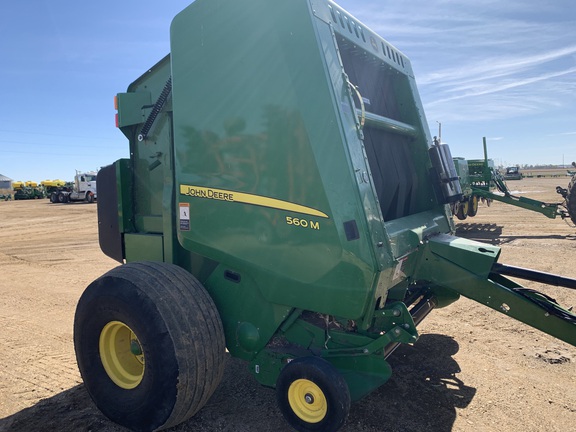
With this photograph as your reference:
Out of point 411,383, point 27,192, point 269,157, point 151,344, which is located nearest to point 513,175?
point 27,192

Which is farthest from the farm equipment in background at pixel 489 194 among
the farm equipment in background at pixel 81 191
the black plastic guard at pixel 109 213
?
the farm equipment in background at pixel 81 191

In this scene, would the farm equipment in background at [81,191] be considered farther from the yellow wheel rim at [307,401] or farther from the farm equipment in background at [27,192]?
the yellow wheel rim at [307,401]

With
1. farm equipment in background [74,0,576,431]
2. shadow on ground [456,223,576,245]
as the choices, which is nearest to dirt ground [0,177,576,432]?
farm equipment in background [74,0,576,431]

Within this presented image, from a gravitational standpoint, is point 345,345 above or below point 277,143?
below

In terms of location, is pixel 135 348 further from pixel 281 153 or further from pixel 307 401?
pixel 281 153

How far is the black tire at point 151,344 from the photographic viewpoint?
8.07ft

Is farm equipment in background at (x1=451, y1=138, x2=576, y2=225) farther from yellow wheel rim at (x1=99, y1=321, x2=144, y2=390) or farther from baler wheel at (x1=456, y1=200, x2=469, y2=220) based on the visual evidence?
yellow wheel rim at (x1=99, y1=321, x2=144, y2=390)

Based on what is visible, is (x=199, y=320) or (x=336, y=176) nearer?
(x=336, y=176)

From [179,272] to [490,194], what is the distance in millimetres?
11762

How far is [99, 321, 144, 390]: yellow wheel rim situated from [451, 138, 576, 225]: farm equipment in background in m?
8.91

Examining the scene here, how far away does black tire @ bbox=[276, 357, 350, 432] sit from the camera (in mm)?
2336

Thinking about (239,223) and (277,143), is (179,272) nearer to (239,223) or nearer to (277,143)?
(239,223)

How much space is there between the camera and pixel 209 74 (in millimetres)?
2729

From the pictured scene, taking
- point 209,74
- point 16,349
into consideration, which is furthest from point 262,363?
point 16,349
